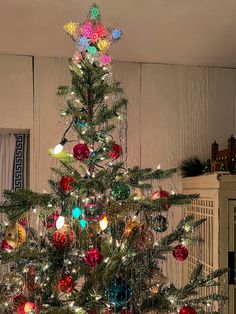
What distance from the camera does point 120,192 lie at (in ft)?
5.13

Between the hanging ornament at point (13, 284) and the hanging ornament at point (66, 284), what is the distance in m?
0.21

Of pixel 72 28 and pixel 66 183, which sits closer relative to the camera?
pixel 66 183

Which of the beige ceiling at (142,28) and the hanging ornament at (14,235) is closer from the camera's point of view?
the hanging ornament at (14,235)

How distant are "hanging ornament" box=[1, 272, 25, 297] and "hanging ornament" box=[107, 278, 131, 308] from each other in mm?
352

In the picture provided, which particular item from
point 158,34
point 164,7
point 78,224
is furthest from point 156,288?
point 158,34

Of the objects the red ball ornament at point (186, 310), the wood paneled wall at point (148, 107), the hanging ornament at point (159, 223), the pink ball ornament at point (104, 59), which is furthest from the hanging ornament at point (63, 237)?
the wood paneled wall at point (148, 107)

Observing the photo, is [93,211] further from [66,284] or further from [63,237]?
[66,284]

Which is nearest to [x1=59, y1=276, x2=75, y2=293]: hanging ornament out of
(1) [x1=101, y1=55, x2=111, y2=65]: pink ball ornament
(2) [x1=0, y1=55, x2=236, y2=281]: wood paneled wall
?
(1) [x1=101, y1=55, x2=111, y2=65]: pink ball ornament

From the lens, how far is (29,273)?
163 cm

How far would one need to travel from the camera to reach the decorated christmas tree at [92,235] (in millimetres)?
1562

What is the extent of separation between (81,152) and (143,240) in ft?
1.37

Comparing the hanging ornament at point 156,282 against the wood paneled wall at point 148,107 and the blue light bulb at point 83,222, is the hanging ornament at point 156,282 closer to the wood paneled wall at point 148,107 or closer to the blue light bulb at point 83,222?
the blue light bulb at point 83,222

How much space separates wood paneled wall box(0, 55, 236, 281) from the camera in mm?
3121

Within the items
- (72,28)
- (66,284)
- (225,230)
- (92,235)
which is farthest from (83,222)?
(225,230)
